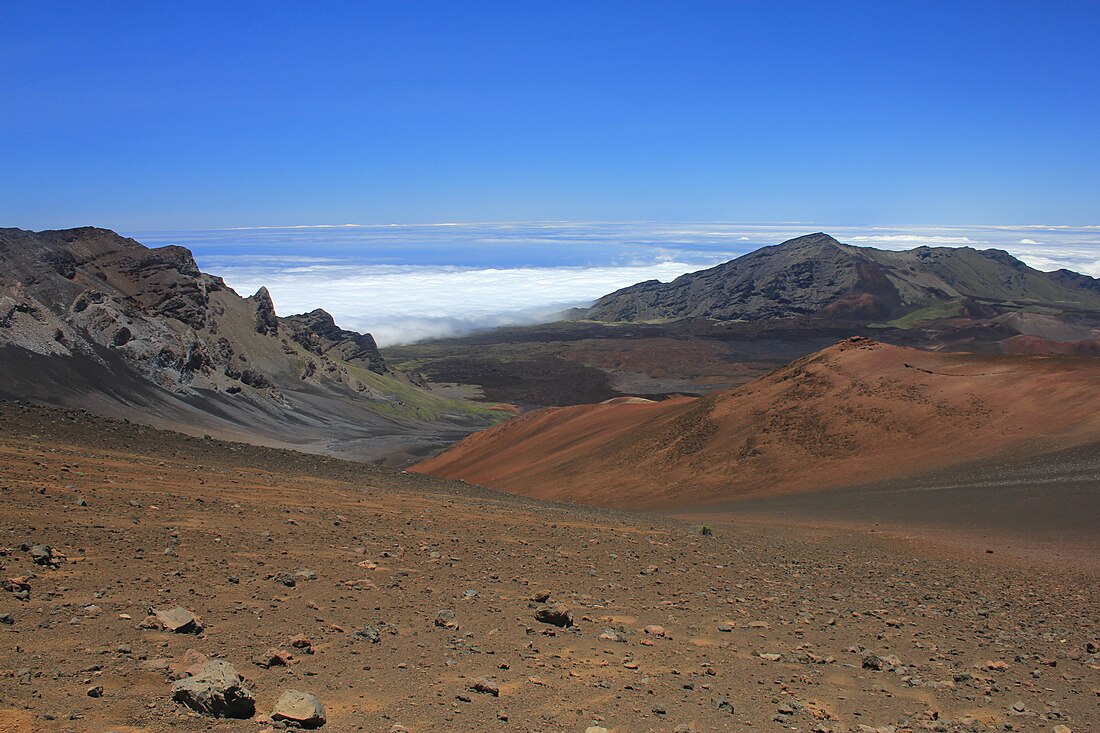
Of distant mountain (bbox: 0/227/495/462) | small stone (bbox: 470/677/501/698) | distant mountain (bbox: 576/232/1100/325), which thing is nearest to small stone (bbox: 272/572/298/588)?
small stone (bbox: 470/677/501/698)

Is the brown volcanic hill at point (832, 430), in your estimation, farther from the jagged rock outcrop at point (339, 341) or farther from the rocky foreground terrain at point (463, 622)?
the jagged rock outcrop at point (339, 341)

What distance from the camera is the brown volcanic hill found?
23.5 meters

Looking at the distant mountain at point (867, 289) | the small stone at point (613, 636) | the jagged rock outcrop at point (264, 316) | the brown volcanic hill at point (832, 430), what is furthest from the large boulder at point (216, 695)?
the distant mountain at point (867, 289)

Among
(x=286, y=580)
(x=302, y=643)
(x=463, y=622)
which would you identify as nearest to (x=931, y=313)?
(x=463, y=622)

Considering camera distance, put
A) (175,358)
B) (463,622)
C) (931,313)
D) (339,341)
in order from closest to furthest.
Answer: (463,622) < (175,358) < (339,341) < (931,313)

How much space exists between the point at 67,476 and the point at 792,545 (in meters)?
11.4

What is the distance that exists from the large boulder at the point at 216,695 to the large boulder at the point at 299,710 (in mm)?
176

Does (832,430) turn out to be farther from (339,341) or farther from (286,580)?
(339,341)

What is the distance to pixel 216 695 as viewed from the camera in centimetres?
503

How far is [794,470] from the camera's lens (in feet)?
81.3

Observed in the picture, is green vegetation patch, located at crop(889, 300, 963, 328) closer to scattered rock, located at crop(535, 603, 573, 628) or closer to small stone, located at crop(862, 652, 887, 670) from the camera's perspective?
small stone, located at crop(862, 652, 887, 670)

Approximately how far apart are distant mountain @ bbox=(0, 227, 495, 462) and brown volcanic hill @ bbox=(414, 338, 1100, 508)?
82.5 ft

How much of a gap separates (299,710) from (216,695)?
1.62 ft

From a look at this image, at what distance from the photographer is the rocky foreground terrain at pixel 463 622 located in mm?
5680
